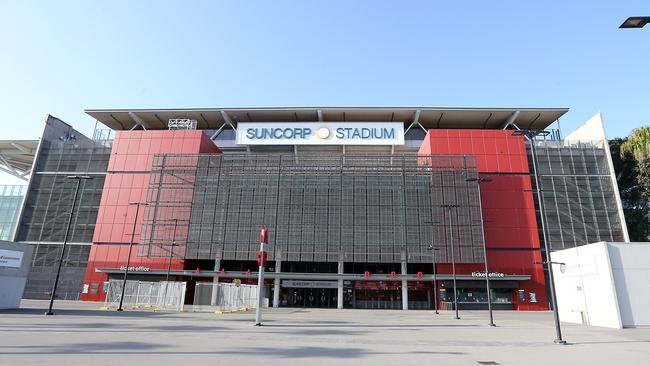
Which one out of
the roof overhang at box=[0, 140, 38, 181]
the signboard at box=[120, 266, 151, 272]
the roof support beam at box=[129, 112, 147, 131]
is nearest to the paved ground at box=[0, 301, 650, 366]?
the signboard at box=[120, 266, 151, 272]

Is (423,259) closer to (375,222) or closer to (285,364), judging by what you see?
(375,222)

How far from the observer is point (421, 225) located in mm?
48062

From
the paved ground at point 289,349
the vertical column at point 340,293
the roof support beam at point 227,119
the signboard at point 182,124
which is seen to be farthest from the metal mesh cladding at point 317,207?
the paved ground at point 289,349

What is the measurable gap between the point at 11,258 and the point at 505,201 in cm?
5402

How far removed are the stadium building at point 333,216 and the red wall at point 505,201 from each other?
0.17 metres

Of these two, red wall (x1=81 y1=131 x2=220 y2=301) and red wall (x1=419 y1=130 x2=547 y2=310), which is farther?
red wall (x1=81 y1=131 x2=220 y2=301)

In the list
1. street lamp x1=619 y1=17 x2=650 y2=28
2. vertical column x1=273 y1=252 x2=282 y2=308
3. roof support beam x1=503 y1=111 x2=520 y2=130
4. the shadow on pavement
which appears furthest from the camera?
roof support beam x1=503 y1=111 x2=520 y2=130

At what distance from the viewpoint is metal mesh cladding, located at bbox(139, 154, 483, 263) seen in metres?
47.8

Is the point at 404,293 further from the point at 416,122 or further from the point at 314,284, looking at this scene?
the point at 416,122

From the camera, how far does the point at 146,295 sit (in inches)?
1339

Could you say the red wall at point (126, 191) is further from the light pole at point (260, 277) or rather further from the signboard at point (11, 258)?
the light pole at point (260, 277)

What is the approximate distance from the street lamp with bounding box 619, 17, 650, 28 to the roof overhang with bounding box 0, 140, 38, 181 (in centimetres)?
7801

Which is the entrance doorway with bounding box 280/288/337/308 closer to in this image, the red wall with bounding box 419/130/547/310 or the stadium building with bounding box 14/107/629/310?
the stadium building with bounding box 14/107/629/310

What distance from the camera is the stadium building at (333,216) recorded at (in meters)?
47.6
